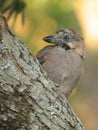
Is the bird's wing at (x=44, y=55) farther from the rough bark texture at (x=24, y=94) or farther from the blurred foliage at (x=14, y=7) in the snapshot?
the rough bark texture at (x=24, y=94)

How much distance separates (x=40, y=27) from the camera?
6.55m

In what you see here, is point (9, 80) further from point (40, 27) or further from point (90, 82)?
point (90, 82)

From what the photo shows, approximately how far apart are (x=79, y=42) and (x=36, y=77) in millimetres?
1838

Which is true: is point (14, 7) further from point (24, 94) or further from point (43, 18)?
point (24, 94)

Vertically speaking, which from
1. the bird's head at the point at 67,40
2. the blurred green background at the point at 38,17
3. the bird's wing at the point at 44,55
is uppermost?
the blurred green background at the point at 38,17

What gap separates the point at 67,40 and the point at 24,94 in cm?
192

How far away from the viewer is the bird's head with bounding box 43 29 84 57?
5.75 m

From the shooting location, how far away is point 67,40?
585 cm

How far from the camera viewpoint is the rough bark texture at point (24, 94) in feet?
12.8

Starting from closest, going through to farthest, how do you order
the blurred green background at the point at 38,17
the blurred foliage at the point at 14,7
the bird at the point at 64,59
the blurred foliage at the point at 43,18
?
the bird at the point at 64,59, the blurred foliage at the point at 14,7, the blurred green background at the point at 38,17, the blurred foliage at the point at 43,18

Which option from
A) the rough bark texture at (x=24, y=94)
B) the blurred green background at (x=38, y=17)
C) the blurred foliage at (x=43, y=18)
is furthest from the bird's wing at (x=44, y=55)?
the rough bark texture at (x=24, y=94)

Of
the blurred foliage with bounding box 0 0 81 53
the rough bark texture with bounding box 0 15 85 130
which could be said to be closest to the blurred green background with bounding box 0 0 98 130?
the blurred foliage with bounding box 0 0 81 53

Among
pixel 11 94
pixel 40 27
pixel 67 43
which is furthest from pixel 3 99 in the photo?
pixel 40 27

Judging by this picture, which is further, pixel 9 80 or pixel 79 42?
pixel 79 42
